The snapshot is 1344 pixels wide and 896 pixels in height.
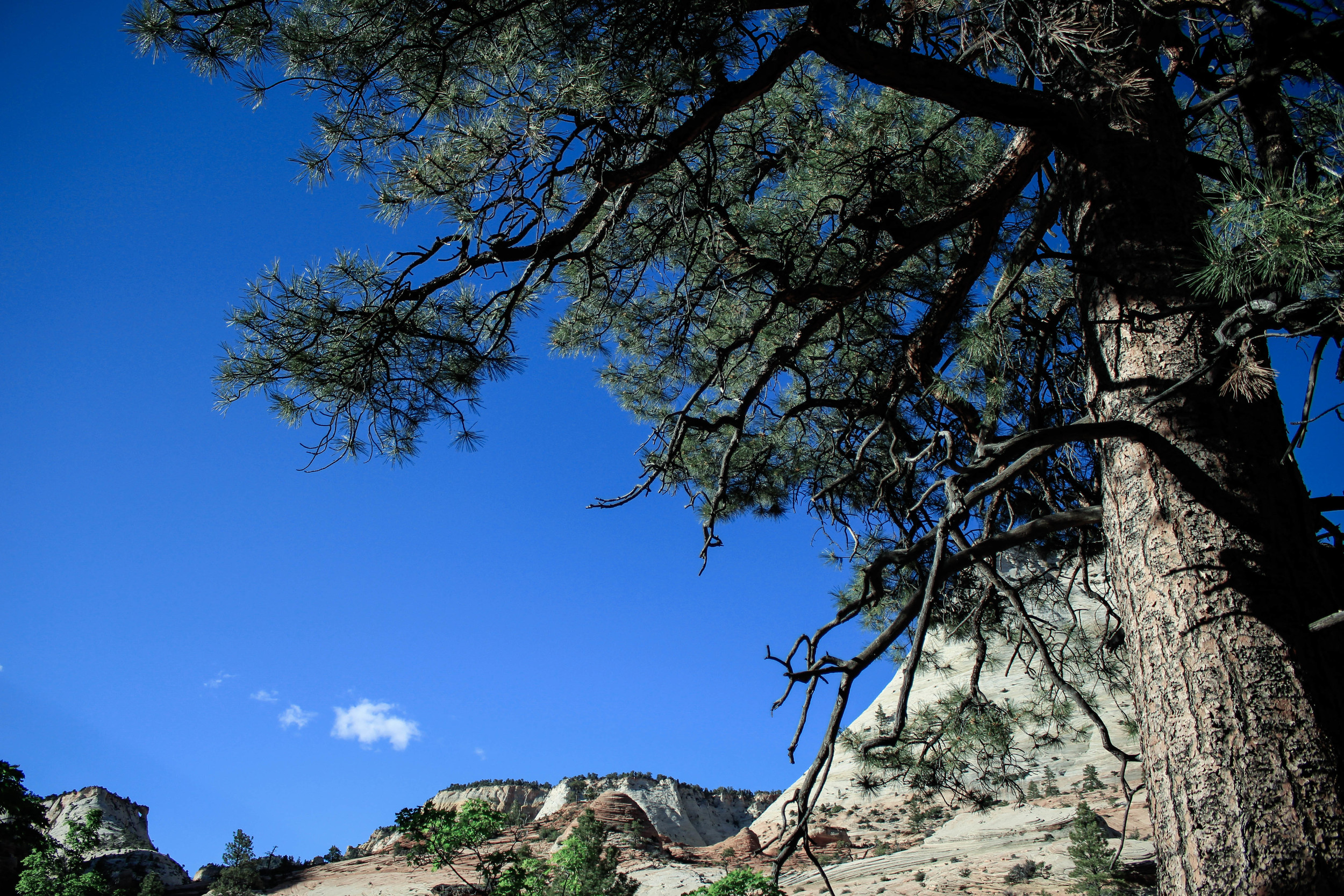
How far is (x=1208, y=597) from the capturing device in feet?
6.20

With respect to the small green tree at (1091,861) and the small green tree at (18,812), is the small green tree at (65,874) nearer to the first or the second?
the small green tree at (18,812)

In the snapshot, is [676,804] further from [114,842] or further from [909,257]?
[909,257]

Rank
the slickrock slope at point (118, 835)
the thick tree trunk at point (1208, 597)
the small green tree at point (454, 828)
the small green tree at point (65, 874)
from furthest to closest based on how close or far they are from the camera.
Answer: the slickrock slope at point (118, 835)
the small green tree at point (65, 874)
the small green tree at point (454, 828)
the thick tree trunk at point (1208, 597)

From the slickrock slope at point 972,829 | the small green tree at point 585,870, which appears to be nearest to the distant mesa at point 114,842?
the small green tree at point 585,870

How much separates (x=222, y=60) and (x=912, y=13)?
116 inches

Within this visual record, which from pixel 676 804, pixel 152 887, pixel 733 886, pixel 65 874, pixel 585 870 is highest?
pixel 676 804

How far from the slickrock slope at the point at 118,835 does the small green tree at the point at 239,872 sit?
4.71 feet

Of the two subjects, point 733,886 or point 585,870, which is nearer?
point 733,886

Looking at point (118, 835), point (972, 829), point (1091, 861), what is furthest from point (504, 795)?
point (1091, 861)

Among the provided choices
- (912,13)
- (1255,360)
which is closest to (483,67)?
(912,13)

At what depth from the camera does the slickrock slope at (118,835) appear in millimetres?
19984

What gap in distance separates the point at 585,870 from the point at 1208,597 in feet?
34.4

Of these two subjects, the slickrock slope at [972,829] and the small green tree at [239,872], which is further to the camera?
the small green tree at [239,872]

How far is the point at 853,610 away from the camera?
7.99ft
